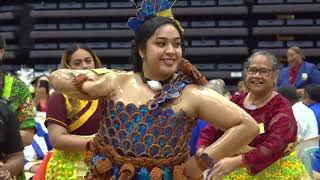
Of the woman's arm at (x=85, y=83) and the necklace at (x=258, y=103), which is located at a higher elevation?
the woman's arm at (x=85, y=83)

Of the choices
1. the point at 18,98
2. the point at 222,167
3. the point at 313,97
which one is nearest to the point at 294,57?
the point at 313,97

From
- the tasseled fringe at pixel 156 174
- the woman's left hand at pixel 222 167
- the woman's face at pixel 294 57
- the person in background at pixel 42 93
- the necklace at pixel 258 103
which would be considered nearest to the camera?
the tasseled fringe at pixel 156 174

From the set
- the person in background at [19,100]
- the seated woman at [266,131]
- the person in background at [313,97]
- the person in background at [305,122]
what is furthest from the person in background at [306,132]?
the person in background at [19,100]

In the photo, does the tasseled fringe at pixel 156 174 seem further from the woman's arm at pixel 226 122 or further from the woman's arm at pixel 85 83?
the woman's arm at pixel 85 83

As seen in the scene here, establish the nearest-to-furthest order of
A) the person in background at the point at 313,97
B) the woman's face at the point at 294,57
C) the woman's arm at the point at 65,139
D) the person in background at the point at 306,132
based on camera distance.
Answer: the woman's arm at the point at 65,139 < the person in background at the point at 306,132 < the person in background at the point at 313,97 < the woman's face at the point at 294,57

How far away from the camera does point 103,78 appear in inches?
116

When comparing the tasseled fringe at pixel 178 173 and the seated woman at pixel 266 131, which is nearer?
the tasseled fringe at pixel 178 173

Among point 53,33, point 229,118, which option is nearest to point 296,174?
point 229,118

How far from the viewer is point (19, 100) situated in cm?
365

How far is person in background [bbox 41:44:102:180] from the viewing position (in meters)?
3.88

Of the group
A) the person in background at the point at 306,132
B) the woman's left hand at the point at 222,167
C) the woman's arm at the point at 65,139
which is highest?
the woman's arm at the point at 65,139

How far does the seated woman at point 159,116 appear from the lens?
9.25ft

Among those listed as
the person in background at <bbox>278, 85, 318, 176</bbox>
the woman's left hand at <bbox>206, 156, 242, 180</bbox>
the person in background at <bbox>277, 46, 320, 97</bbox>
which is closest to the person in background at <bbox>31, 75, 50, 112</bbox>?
the person in background at <bbox>278, 85, 318, 176</bbox>

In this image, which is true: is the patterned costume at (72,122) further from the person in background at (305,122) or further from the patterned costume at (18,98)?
the person in background at (305,122)
